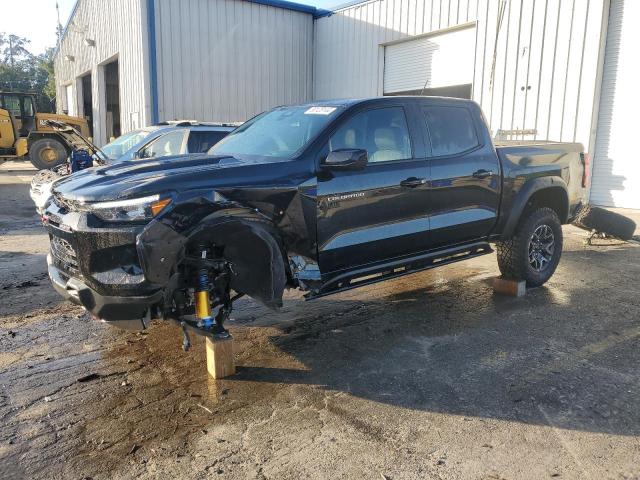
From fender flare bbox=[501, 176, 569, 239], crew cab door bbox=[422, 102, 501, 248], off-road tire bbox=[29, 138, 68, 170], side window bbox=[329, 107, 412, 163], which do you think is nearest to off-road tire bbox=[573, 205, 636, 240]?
fender flare bbox=[501, 176, 569, 239]

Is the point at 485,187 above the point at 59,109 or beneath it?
beneath

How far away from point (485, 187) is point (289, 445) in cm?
342

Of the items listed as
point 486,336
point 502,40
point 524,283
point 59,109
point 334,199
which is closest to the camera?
point 334,199

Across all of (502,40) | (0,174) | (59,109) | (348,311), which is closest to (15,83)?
(59,109)

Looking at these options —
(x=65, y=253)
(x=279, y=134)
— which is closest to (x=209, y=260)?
(x=65, y=253)

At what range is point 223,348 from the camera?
12.4ft

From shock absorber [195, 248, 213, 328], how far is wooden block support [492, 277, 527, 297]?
3.65 meters

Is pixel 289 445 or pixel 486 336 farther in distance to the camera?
pixel 486 336

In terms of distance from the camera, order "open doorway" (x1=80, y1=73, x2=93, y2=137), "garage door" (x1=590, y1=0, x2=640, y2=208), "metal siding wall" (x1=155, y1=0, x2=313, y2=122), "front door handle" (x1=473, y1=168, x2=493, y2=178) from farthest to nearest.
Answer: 1. "open doorway" (x1=80, y1=73, x2=93, y2=137)
2. "metal siding wall" (x1=155, y1=0, x2=313, y2=122)
3. "garage door" (x1=590, y1=0, x2=640, y2=208)
4. "front door handle" (x1=473, y1=168, x2=493, y2=178)

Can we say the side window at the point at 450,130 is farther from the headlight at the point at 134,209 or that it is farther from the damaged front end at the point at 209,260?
the headlight at the point at 134,209

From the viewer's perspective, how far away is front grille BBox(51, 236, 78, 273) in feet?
11.3

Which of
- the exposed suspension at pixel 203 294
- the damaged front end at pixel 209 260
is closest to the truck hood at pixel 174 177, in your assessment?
the damaged front end at pixel 209 260

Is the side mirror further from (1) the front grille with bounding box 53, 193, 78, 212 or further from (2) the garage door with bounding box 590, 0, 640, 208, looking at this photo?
(2) the garage door with bounding box 590, 0, 640, 208

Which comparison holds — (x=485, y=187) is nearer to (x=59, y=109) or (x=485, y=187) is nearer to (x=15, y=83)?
(x=59, y=109)
